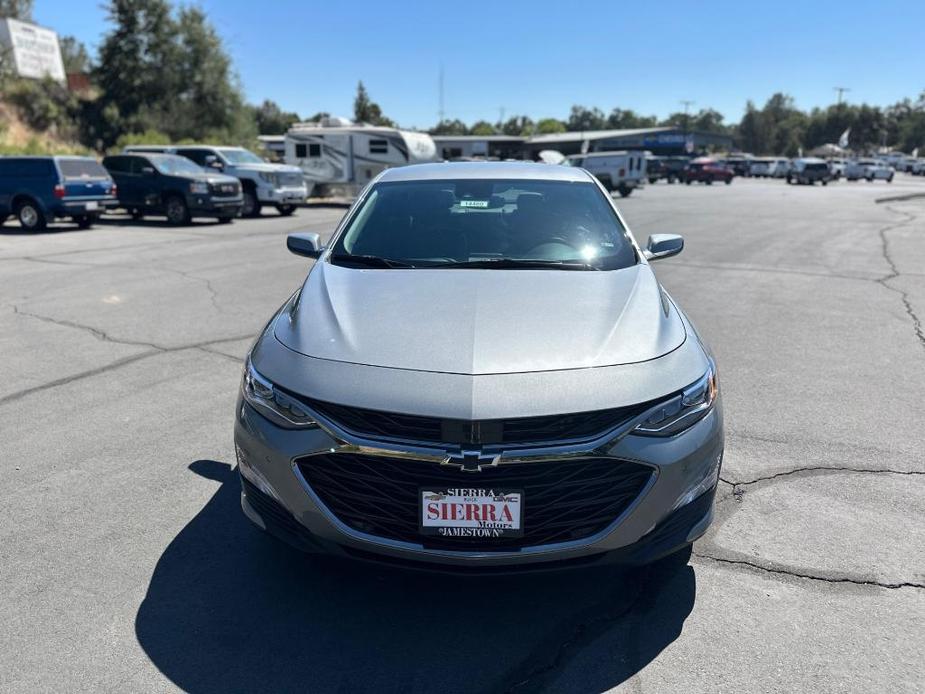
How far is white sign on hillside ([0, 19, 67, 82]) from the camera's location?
36.0 m

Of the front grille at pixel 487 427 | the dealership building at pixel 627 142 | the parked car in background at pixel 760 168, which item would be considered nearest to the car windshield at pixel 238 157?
the front grille at pixel 487 427

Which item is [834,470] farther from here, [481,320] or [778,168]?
[778,168]

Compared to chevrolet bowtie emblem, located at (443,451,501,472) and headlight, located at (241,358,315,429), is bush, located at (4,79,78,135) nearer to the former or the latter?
headlight, located at (241,358,315,429)

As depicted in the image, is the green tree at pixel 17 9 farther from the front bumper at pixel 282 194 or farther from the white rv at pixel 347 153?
the front bumper at pixel 282 194

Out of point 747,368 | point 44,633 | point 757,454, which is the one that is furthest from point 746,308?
point 44,633

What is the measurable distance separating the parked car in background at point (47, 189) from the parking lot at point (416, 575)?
462 inches

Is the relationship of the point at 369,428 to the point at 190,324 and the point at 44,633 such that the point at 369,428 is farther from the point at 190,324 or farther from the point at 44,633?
the point at 190,324

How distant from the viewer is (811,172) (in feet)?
163

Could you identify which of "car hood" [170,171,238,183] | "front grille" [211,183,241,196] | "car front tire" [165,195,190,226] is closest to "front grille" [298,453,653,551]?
"front grille" [211,183,241,196]

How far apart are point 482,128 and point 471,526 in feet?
455

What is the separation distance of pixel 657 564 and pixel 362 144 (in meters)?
24.9

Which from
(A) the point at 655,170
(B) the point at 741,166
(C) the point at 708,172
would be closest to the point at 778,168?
(B) the point at 741,166

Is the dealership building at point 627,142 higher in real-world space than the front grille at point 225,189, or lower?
lower

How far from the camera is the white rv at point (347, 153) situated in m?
26.0
